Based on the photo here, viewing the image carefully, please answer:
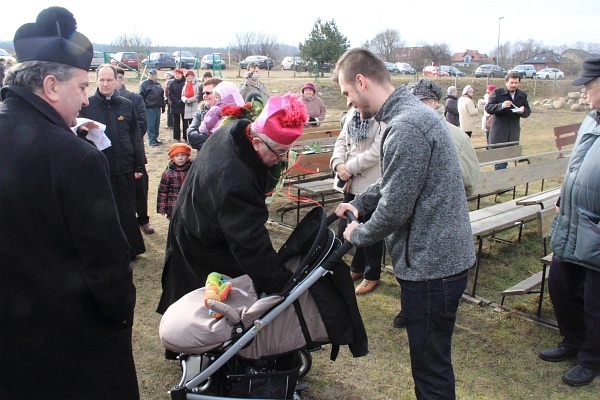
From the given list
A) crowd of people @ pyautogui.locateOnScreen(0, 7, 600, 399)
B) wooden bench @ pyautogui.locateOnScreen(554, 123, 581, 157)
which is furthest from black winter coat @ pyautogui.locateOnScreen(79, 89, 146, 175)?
wooden bench @ pyautogui.locateOnScreen(554, 123, 581, 157)

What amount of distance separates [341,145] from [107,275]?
3404 mm

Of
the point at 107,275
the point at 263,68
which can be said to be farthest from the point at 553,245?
the point at 263,68

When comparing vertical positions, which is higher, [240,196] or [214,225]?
[240,196]

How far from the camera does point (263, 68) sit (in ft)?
149

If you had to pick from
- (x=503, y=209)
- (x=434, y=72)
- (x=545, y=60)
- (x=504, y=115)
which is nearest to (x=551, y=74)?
(x=434, y=72)

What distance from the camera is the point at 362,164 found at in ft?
15.2

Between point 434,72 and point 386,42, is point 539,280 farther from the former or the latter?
point 386,42

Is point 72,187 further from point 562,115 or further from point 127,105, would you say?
point 562,115

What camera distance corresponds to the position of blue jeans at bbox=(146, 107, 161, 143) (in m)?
13.4

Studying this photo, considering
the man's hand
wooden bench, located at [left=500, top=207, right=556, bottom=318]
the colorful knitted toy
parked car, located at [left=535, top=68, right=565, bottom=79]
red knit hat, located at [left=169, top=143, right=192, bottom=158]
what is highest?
parked car, located at [left=535, top=68, right=565, bottom=79]

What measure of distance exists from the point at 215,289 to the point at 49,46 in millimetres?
1351

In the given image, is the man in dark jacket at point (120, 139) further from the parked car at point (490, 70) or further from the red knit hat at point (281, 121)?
the parked car at point (490, 70)

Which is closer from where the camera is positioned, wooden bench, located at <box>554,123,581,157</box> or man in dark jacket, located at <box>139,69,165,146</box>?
wooden bench, located at <box>554,123,581,157</box>

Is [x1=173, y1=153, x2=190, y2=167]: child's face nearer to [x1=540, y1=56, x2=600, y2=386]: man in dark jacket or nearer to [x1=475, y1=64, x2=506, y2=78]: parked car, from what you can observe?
[x1=540, y1=56, x2=600, y2=386]: man in dark jacket
